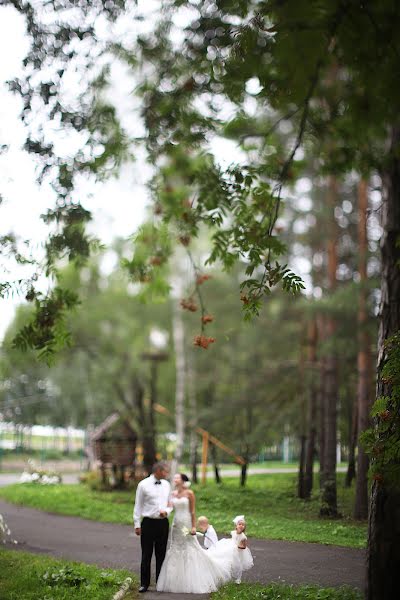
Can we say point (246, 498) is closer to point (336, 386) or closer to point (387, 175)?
point (336, 386)

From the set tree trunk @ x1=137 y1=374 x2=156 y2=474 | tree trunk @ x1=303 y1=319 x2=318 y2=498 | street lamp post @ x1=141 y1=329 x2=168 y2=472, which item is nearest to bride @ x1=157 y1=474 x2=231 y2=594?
tree trunk @ x1=303 y1=319 x2=318 y2=498

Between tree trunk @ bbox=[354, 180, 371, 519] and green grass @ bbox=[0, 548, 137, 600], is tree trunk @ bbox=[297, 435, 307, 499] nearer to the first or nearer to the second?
tree trunk @ bbox=[354, 180, 371, 519]

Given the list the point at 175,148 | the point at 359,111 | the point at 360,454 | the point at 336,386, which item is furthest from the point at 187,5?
the point at 336,386

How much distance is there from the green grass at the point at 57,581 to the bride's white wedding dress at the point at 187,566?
492 mm

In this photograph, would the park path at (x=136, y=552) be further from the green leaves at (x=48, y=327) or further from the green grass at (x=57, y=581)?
the green leaves at (x=48, y=327)

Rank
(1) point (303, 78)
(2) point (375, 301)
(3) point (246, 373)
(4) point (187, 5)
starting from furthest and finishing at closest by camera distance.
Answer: (3) point (246, 373)
(2) point (375, 301)
(4) point (187, 5)
(1) point (303, 78)

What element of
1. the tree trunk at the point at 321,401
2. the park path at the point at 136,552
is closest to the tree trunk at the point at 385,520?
the park path at the point at 136,552

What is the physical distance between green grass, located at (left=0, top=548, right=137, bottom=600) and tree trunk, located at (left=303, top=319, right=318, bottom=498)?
4.79 meters

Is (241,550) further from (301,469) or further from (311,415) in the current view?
(311,415)

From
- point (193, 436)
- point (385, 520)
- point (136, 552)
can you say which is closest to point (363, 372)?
point (136, 552)

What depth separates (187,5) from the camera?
19.8 ft

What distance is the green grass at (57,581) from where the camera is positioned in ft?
22.7

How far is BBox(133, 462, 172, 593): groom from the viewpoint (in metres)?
7.84

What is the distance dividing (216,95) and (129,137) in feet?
4.05
